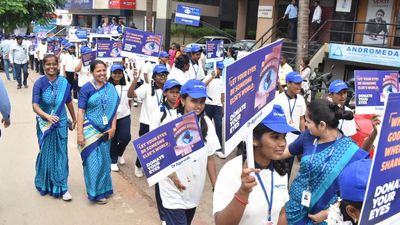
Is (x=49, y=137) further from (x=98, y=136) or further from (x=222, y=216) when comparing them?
(x=222, y=216)

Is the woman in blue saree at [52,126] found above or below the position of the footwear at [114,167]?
above

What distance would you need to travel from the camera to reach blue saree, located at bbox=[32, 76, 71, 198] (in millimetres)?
5195

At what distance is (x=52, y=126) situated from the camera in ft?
17.2

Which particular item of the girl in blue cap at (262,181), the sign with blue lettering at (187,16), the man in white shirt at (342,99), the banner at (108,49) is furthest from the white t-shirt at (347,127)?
the sign with blue lettering at (187,16)

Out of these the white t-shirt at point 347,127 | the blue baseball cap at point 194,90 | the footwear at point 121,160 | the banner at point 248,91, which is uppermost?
the banner at point 248,91

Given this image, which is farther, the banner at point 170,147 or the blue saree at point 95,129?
the blue saree at point 95,129

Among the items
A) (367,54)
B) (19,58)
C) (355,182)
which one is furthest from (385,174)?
(19,58)

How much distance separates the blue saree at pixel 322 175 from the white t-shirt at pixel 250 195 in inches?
24.9

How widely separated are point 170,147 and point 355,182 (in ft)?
5.50

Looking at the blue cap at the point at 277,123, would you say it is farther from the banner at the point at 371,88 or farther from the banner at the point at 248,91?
the banner at the point at 371,88

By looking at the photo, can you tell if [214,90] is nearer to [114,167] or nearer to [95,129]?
[114,167]

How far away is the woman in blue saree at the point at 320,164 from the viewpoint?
9.70ft

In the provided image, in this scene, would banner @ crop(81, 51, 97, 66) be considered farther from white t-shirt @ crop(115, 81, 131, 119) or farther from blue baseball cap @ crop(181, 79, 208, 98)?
blue baseball cap @ crop(181, 79, 208, 98)

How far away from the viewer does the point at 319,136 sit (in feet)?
10.4
